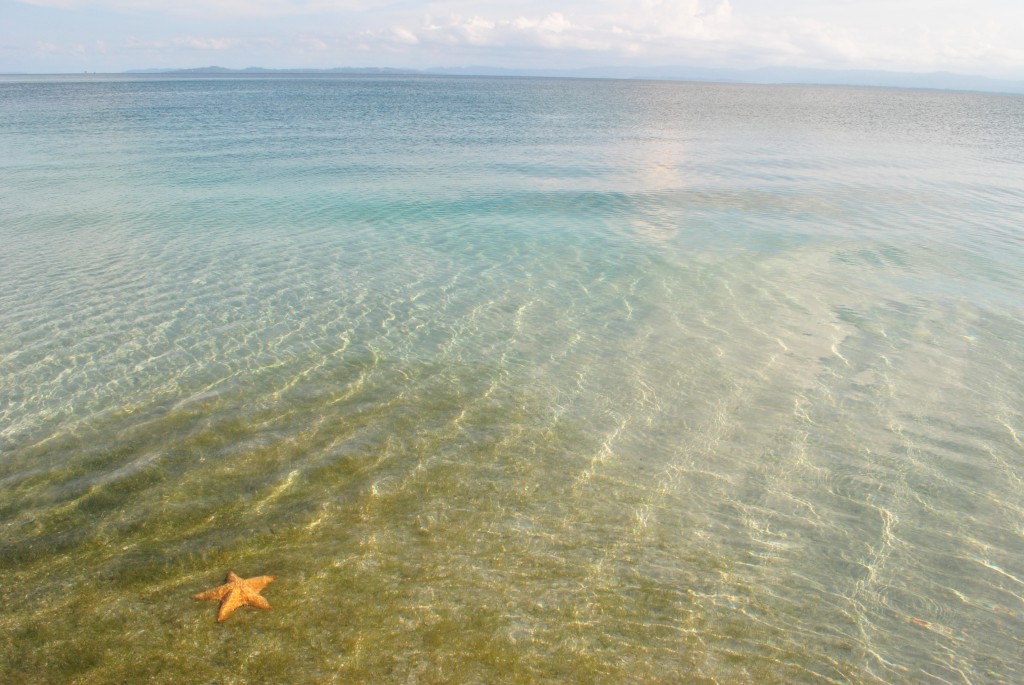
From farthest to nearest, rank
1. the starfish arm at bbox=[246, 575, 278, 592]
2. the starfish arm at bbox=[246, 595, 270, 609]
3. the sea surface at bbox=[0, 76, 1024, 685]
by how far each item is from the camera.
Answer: the starfish arm at bbox=[246, 575, 278, 592]
the starfish arm at bbox=[246, 595, 270, 609]
the sea surface at bbox=[0, 76, 1024, 685]

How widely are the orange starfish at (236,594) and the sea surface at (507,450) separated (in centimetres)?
10

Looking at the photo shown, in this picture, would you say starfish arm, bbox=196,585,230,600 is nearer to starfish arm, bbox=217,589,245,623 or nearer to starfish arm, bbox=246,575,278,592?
starfish arm, bbox=217,589,245,623

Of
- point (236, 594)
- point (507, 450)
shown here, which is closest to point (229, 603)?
point (236, 594)

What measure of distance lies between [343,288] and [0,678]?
11.0 metres

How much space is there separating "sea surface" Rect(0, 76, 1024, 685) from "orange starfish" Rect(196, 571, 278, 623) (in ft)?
0.33

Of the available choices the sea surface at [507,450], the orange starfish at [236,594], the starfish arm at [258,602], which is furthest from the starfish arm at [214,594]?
the starfish arm at [258,602]

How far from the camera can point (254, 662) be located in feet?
18.5

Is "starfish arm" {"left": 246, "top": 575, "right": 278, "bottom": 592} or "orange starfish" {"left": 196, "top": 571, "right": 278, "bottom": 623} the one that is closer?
"orange starfish" {"left": 196, "top": 571, "right": 278, "bottom": 623}

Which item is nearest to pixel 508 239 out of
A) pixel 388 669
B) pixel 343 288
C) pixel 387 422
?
pixel 343 288

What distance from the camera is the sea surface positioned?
19.9ft

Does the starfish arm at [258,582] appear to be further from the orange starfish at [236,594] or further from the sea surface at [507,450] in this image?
the sea surface at [507,450]

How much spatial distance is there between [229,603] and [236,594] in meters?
0.10

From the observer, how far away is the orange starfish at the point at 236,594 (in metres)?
6.15

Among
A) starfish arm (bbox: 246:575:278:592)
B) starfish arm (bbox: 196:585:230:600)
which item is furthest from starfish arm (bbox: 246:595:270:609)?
starfish arm (bbox: 196:585:230:600)
